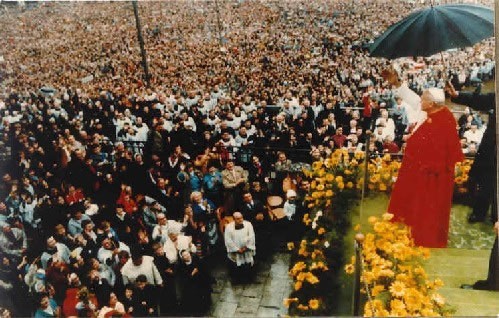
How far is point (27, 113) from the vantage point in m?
9.28

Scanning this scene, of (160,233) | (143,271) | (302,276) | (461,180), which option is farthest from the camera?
(160,233)

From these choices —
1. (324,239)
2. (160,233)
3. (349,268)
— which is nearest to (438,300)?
(349,268)

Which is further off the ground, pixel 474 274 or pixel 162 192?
pixel 474 274

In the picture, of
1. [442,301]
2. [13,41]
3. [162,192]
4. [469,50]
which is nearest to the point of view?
[442,301]

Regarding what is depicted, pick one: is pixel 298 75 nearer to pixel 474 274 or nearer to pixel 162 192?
pixel 162 192

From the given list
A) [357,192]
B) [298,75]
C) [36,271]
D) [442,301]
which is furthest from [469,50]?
[36,271]

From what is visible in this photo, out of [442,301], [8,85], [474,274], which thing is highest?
[8,85]

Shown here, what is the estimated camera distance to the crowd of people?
5465 mm

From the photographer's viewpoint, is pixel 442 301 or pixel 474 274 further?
pixel 474 274

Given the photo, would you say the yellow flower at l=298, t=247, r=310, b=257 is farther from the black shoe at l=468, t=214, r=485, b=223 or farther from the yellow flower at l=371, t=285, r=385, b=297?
the black shoe at l=468, t=214, r=485, b=223

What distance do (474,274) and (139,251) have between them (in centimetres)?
395

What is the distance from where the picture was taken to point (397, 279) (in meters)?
3.52

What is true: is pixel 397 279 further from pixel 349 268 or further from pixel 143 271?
pixel 143 271

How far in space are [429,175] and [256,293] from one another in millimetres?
3008
